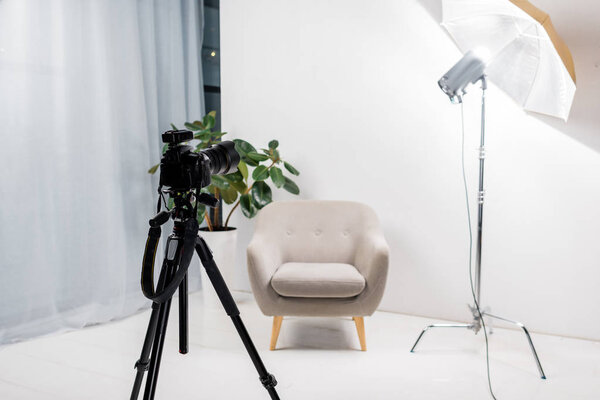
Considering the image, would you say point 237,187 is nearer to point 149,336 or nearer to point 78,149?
point 78,149

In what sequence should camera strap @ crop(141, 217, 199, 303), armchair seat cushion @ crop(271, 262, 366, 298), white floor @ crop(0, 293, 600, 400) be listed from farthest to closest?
armchair seat cushion @ crop(271, 262, 366, 298)
white floor @ crop(0, 293, 600, 400)
camera strap @ crop(141, 217, 199, 303)

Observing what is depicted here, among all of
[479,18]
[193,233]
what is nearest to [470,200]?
[479,18]

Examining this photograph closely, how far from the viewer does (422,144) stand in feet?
9.75

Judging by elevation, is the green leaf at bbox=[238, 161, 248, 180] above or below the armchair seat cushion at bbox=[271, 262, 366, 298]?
above

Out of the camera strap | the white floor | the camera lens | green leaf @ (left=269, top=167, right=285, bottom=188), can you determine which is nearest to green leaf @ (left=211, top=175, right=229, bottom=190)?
green leaf @ (left=269, top=167, right=285, bottom=188)

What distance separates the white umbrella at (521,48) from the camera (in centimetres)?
218

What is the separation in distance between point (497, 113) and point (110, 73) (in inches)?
87.7

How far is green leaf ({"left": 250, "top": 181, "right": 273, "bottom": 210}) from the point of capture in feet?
10.5

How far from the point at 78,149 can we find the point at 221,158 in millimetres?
1713

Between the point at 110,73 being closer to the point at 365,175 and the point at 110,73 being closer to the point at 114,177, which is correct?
the point at 114,177

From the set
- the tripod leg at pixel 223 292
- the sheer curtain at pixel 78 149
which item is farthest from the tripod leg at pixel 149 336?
the sheer curtain at pixel 78 149

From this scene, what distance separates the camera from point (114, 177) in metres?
3.00

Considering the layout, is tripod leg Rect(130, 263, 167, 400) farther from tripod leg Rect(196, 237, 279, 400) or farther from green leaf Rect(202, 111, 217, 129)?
green leaf Rect(202, 111, 217, 129)

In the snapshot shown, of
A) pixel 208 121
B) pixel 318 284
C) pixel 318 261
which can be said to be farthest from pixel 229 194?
pixel 318 284
